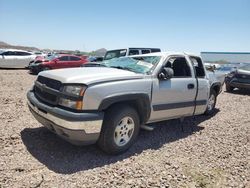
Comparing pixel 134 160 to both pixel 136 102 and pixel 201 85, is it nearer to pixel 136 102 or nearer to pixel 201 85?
pixel 136 102

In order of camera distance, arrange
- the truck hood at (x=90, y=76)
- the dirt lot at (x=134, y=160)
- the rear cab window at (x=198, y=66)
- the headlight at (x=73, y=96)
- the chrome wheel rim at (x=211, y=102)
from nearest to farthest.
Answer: the dirt lot at (x=134, y=160), the headlight at (x=73, y=96), the truck hood at (x=90, y=76), the rear cab window at (x=198, y=66), the chrome wheel rim at (x=211, y=102)

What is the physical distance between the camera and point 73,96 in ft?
11.4

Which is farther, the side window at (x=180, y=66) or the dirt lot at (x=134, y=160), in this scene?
the side window at (x=180, y=66)

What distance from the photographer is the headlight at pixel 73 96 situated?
3.45m

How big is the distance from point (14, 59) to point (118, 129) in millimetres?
17982

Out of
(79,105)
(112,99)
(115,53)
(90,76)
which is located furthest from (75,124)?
(115,53)

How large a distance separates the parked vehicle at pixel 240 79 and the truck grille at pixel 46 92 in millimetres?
9547

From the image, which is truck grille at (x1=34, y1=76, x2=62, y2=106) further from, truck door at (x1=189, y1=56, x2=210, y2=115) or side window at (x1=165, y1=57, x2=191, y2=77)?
truck door at (x1=189, y1=56, x2=210, y2=115)

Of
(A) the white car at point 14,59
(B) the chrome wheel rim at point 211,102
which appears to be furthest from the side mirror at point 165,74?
(A) the white car at point 14,59

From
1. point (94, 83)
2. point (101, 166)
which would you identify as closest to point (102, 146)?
point (101, 166)

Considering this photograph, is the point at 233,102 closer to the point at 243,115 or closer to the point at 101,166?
the point at 243,115

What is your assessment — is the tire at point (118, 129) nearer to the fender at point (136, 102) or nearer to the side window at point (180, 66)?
the fender at point (136, 102)

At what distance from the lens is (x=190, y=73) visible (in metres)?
5.27

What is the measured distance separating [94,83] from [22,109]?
11.8 feet
